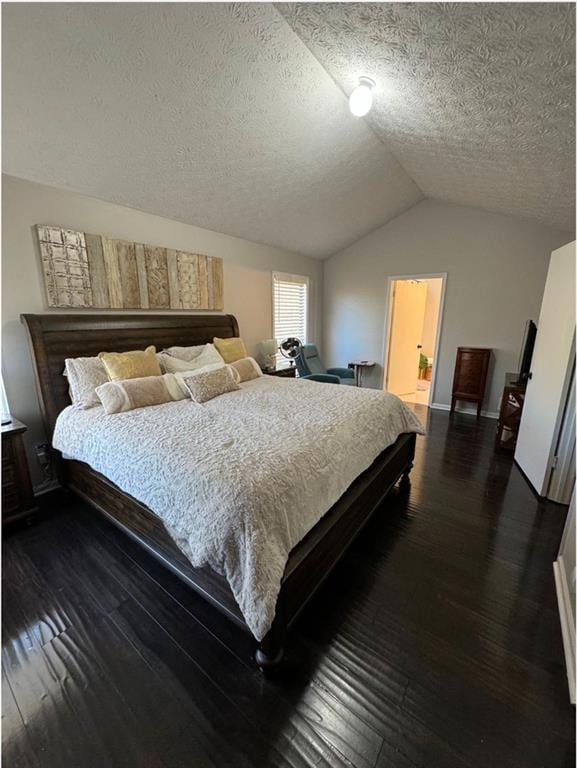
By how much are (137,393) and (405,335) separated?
4.74m

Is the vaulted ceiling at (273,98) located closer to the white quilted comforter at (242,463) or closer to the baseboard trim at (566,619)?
the white quilted comforter at (242,463)

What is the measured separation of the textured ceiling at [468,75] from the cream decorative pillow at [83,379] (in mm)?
2499

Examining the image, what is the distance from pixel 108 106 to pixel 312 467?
241cm

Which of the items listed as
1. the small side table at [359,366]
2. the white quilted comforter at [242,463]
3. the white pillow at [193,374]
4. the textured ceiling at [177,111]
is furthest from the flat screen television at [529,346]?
the white pillow at [193,374]

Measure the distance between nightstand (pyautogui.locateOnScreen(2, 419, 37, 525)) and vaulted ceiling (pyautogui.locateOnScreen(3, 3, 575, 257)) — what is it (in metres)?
1.82

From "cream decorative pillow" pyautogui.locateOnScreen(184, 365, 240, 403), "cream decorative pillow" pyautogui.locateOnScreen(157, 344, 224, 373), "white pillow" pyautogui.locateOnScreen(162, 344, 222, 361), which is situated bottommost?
"cream decorative pillow" pyautogui.locateOnScreen(184, 365, 240, 403)

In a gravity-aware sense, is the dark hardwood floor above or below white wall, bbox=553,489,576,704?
below

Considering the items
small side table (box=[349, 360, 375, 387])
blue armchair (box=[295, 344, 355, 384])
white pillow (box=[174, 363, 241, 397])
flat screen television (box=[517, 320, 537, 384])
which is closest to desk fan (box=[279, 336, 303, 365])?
blue armchair (box=[295, 344, 355, 384])

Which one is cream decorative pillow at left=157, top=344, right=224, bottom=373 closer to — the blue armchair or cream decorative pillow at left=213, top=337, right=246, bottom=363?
cream decorative pillow at left=213, top=337, right=246, bottom=363

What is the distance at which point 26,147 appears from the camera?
79.5 inches

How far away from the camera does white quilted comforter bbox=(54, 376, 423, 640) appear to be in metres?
1.26

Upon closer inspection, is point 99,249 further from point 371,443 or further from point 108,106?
point 371,443

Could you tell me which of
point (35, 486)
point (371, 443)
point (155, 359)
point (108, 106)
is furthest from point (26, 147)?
point (371, 443)

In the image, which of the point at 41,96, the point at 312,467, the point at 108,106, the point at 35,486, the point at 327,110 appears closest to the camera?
the point at 312,467
